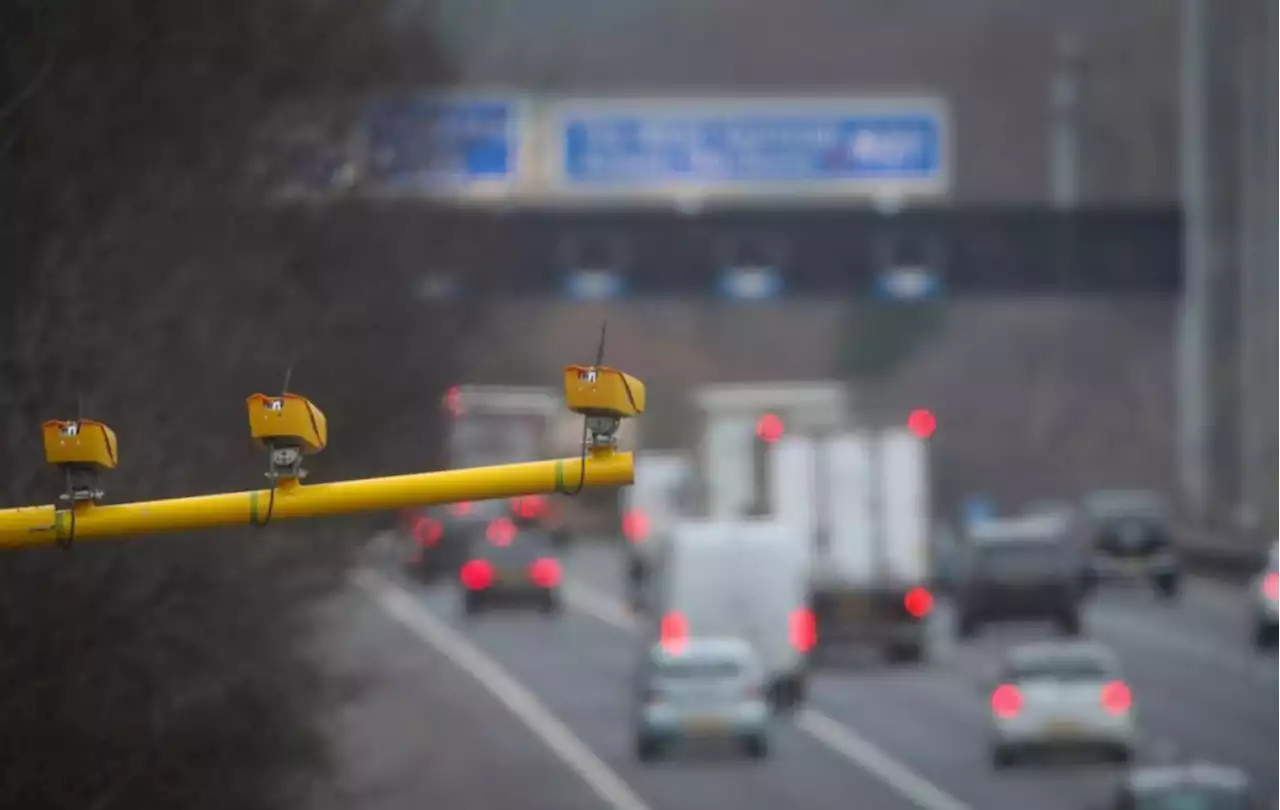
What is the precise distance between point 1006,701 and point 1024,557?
38.7 ft

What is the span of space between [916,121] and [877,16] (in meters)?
80.1

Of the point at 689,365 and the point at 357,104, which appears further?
the point at 689,365

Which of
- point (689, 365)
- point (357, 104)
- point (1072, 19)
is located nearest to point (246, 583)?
point (357, 104)

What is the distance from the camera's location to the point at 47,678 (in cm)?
1906

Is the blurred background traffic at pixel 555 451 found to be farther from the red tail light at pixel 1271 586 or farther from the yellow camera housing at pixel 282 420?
the yellow camera housing at pixel 282 420

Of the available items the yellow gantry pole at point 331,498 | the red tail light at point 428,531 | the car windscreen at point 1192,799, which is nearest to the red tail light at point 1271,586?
the car windscreen at point 1192,799

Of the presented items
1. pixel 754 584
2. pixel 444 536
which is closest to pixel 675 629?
pixel 754 584

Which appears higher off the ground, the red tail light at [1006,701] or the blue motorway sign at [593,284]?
the blue motorway sign at [593,284]

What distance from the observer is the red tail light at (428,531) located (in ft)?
222

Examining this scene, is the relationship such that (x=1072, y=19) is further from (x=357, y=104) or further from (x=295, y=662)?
(x=295, y=662)

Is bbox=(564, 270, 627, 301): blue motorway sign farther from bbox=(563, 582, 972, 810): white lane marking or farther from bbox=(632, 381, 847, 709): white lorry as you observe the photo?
bbox=(563, 582, 972, 810): white lane marking

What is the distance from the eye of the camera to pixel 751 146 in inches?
2704

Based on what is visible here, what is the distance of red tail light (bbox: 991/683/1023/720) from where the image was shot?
34.7 meters

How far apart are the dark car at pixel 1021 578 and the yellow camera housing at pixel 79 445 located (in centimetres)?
3497
